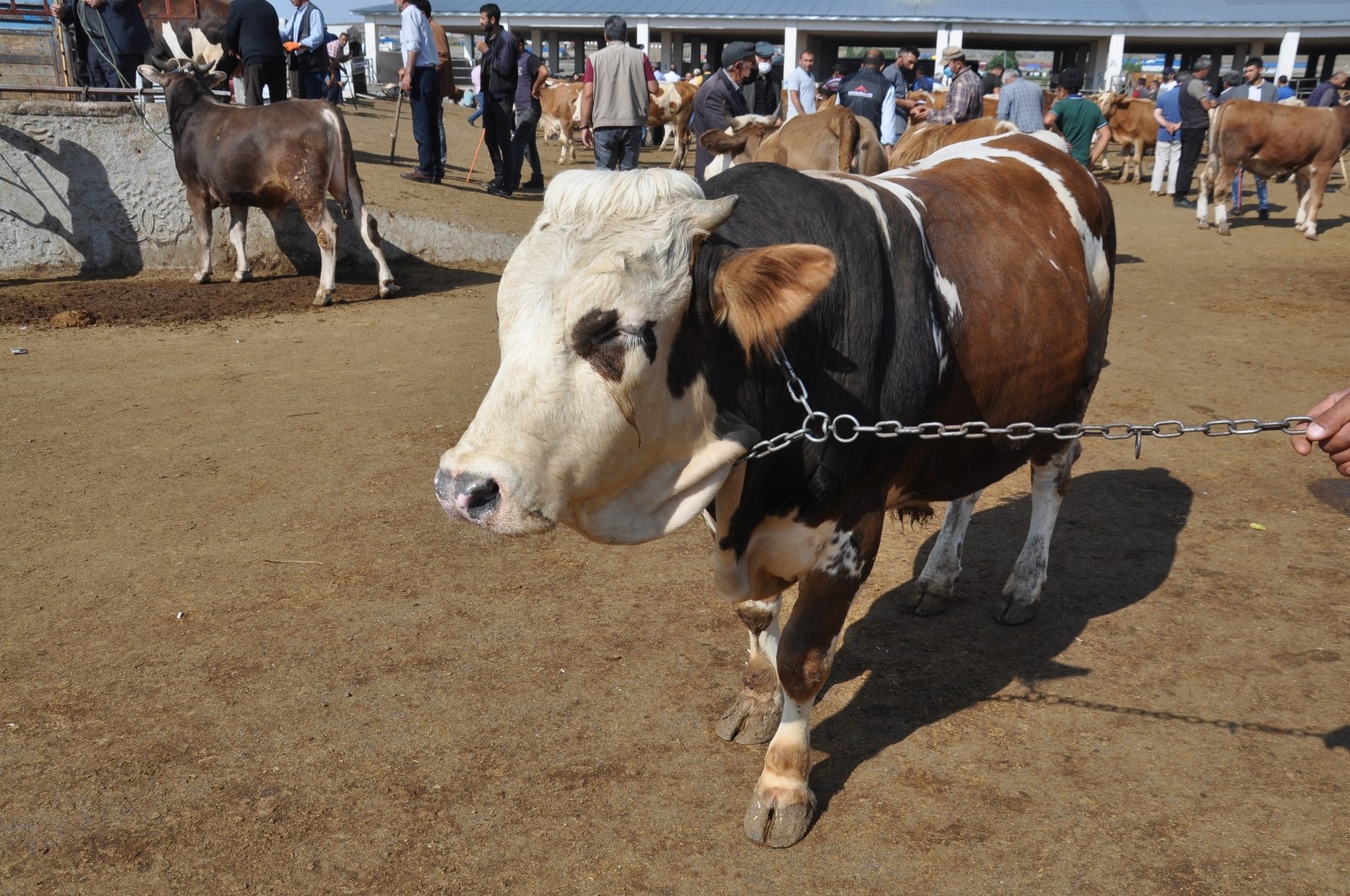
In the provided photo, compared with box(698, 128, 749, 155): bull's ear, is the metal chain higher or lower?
lower

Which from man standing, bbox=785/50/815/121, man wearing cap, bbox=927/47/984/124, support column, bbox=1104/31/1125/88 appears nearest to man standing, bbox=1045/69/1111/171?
man wearing cap, bbox=927/47/984/124

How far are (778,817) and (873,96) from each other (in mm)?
11920

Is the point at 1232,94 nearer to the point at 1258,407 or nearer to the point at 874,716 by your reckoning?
the point at 1258,407

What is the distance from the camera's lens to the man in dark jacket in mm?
11117

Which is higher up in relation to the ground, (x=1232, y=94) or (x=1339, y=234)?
(x=1232, y=94)

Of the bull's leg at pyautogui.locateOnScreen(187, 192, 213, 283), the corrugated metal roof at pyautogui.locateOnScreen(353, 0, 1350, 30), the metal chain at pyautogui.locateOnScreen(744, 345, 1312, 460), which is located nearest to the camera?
the metal chain at pyautogui.locateOnScreen(744, 345, 1312, 460)

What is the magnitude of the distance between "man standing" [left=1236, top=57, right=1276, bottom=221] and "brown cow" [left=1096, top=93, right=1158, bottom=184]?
1573 millimetres

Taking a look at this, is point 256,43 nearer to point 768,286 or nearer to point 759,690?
point 759,690

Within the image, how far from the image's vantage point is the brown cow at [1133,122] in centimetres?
1972

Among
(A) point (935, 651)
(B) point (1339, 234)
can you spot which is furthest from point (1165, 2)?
(A) point (935, 651)

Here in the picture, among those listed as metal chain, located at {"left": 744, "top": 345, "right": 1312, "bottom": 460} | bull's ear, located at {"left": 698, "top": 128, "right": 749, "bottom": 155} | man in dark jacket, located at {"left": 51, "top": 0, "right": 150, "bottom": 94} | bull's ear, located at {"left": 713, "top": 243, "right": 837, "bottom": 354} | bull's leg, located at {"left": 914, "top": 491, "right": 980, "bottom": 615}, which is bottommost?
bull's leg, located at {"left": 914, "top": 491, "right": 980, "bottom": 615}

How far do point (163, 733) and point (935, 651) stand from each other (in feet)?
8.43

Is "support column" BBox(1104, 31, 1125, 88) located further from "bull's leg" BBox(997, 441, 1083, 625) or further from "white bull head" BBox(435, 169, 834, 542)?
"white bull head" BBox(435, 169, 834, 542)

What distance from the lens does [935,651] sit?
3.87 m
